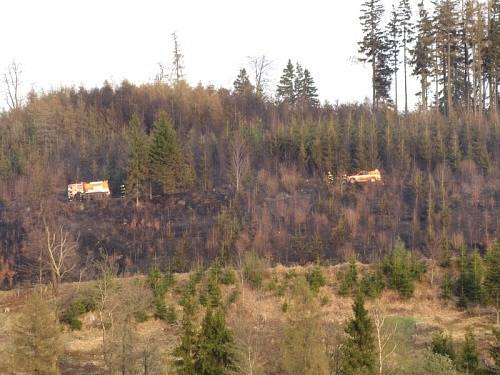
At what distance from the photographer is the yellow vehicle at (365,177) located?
36.5m

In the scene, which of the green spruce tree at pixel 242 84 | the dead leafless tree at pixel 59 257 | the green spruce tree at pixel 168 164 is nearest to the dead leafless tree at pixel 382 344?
the dead leafless tree at pixel 59 257

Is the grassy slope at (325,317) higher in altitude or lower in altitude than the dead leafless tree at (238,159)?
lower

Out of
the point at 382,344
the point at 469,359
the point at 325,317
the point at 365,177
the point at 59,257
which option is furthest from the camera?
the point at 365,177

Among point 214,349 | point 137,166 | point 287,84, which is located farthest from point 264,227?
point 287,84

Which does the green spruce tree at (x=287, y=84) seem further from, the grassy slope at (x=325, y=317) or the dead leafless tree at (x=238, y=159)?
the grassy slope at (x=325, y=317)

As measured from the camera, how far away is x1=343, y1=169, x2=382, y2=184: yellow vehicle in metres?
36.5

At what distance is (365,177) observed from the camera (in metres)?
36.7

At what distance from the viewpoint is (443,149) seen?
122 ft

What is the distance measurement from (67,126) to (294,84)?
21000 millimetres

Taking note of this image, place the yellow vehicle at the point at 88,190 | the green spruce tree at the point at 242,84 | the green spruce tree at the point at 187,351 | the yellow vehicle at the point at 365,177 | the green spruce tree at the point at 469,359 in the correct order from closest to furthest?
1. the green spruce tree at the point at 469,359
2. the green spruce tree at the point at 187,351
3. the yellow vehicle at the point at 365,177
4. the yellow vehicle at the point at 88,190
5. the green spruce tree at the point at 242,84

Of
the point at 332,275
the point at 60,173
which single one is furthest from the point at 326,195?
the point at 60,173

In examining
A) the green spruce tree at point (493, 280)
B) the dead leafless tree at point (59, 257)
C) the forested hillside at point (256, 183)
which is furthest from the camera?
the forested hillside at point (256, 183)

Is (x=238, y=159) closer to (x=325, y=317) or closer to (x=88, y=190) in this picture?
(x=88, y=190)

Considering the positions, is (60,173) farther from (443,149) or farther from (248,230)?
(443,149)
